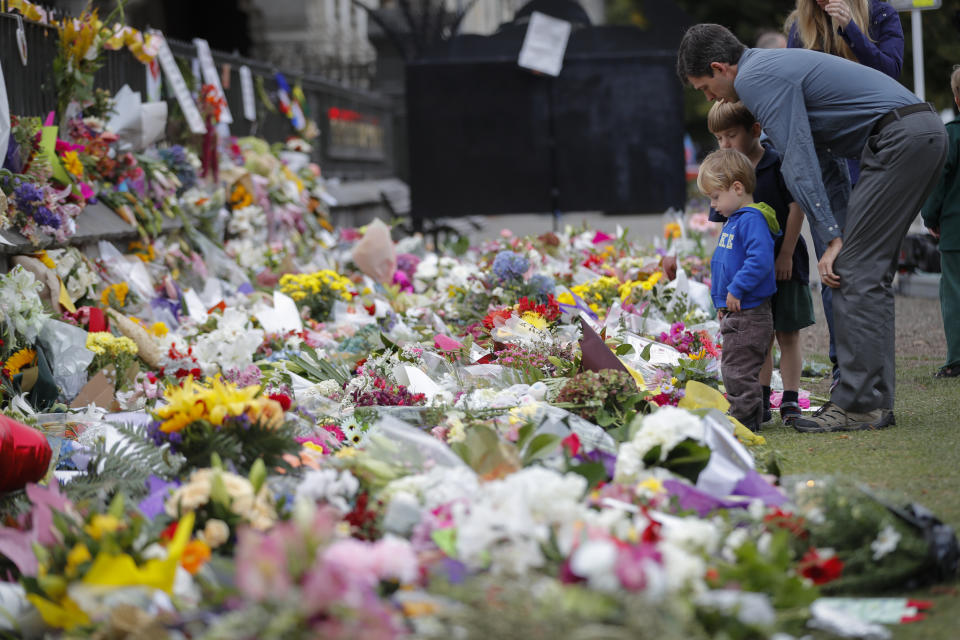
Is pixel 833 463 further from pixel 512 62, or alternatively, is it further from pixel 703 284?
pixel 512 62

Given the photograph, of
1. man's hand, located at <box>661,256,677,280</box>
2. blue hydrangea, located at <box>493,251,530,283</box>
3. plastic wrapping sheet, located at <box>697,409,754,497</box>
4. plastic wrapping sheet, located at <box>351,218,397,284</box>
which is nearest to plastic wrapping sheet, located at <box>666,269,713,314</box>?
man's hand, located at <box>661,256,677,280</box>

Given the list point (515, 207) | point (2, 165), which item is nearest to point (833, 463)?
point (2, 165)

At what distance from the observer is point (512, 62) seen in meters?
11.6

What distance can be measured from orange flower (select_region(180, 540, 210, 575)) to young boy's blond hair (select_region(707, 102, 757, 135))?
292cm

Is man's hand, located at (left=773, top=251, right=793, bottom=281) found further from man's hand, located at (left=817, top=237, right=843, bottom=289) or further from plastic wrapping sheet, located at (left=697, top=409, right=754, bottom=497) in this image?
plastic wrapping sheet, located at (left=697, top=409, right=754, bottom=497)

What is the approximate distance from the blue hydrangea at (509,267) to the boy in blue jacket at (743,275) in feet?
5.54

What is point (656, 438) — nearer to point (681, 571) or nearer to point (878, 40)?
point (681, 571)


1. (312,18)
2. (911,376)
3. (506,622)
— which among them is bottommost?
(911,376)

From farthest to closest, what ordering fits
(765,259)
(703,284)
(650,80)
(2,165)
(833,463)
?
(650,80) < (703,284) < (2,165) < (765,259) < (833,463)

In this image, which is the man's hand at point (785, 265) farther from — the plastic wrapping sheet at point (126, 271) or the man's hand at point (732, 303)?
the plastic wrapping sheet at point (126, 271)

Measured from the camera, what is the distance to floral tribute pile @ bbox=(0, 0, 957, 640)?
1889 millimetres

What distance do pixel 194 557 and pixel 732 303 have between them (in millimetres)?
2555

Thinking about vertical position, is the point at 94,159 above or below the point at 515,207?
above

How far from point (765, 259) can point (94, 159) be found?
3.87m
